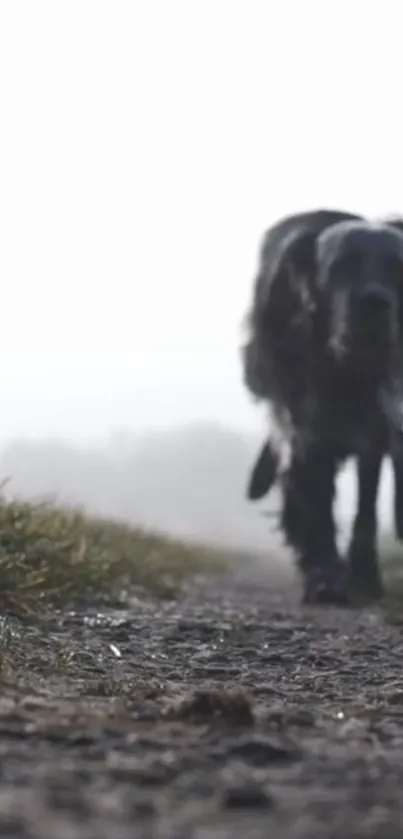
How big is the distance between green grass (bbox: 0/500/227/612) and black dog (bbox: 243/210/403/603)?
626 mm

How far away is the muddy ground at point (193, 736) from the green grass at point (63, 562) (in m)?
0.29

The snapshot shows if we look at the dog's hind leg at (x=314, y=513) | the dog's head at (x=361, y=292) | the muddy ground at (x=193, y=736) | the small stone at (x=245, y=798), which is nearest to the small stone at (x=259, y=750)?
the muddy ground at (x=193, y=736)

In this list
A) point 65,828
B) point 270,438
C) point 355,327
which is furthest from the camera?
point 270,438

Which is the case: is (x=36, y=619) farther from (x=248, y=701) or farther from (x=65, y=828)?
(x=65, y=828)

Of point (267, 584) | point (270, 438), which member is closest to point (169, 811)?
point (270, 438)

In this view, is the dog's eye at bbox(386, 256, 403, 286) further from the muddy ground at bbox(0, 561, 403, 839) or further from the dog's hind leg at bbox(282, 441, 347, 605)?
the muddy ground at bbox(0, 561, 403, 839)

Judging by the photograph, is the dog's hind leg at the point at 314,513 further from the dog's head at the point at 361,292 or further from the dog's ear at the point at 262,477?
the dog's ear at the point at 262,477

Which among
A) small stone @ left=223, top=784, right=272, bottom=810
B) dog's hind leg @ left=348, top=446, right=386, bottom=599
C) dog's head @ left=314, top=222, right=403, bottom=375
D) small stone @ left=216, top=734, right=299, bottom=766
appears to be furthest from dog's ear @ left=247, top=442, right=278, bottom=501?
small stone @ left=223, top=784, right=272, bottom=810

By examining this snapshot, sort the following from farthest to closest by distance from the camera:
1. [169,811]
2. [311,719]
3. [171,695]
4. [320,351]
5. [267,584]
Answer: [267,584]
[320,351]
[171,695]
[311,719]
[169,811]

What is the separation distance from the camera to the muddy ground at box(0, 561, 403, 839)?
4.19 ft

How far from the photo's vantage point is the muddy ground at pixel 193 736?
1277mm

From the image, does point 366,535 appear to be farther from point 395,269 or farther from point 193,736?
point 193,736

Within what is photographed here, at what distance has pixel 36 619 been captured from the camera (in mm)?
3438

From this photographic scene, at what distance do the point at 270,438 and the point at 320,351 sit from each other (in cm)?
79
